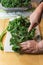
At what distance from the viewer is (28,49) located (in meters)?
0.91

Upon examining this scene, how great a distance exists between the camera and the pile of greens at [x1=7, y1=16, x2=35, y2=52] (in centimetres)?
92

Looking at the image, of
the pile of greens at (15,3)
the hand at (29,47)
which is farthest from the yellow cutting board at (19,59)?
the pile of greens at (15,3)

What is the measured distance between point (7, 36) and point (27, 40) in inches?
5.1

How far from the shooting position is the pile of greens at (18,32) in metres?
0.92

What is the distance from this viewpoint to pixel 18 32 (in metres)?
1.00

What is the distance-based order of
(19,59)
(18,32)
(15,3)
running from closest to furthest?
(19,59) → (18,32) → (15,3)

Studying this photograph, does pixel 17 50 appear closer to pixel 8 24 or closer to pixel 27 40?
pixel 27 40

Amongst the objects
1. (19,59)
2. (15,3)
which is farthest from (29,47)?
(15,3)

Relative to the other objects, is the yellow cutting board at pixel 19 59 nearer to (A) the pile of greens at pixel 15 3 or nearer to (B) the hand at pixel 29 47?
(B) the hand at pixel 29 47

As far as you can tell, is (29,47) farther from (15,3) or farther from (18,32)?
(15,3)

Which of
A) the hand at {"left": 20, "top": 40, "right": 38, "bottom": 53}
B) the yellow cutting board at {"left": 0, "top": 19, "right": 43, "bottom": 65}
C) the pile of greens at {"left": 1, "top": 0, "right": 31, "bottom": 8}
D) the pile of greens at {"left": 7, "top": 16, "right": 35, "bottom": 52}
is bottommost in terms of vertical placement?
the yellow cutting board at {"left": 0, "top": 19, "right": 43, "bottom": 65}

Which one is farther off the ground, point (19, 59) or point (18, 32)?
point (18, 32)

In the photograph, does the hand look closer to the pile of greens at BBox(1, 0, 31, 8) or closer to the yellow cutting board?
the yellow cutting board

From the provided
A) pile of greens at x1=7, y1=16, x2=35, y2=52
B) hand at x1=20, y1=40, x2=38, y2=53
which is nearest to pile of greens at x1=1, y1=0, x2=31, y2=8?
pile of greens at x1=7, y1=16, x2=35, y2=52
